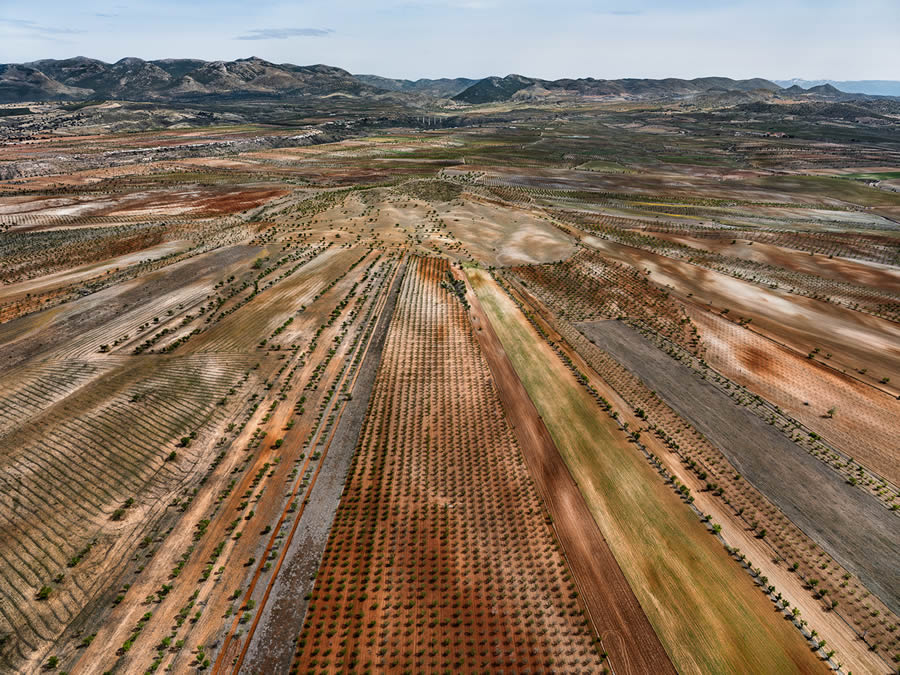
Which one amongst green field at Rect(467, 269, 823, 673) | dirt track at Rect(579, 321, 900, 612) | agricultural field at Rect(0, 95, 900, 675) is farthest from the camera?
dirt track at Rect(579, 321, 900, 612)

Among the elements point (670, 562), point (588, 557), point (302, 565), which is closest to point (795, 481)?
point (670, 562)

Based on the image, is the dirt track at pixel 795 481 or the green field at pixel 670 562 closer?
the green field at pixel 670 562

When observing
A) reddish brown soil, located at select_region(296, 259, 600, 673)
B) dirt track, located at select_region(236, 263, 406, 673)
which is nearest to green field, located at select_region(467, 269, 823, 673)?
reddish brown soil, located at select_region(296, 259, 600, 673)

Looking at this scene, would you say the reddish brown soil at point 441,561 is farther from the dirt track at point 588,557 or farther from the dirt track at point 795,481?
the dirt track at point 795,481

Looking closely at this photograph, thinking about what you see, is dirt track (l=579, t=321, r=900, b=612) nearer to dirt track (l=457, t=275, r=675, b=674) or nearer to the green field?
the green field

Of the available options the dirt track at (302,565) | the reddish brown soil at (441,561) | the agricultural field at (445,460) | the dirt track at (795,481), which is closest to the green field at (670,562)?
the agricultural field at (445,460)

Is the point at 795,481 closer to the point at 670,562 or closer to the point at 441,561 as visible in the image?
the point at 670,562

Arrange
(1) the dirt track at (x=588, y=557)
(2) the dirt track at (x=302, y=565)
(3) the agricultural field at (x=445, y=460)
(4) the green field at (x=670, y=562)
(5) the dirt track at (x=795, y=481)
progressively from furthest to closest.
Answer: (5) the dirt track at (x=795, y=481) → (3) the agricultural field at (x=445, y=460) → (4) the green field at (x=670, y=562) → (1) the dirt track at (x=588, y=557) → (2) the dirt track at (x=302, y=565)
